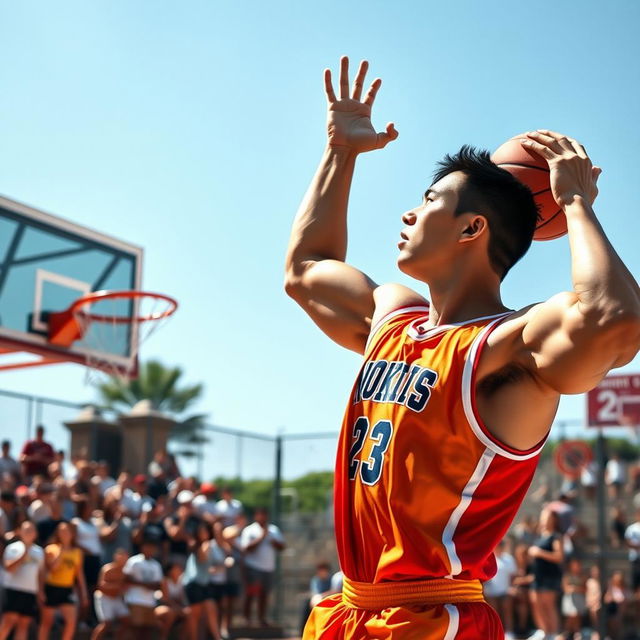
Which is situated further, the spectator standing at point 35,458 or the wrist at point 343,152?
the spectator standing at point 35,458

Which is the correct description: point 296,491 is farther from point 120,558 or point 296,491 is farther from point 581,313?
point 581,313

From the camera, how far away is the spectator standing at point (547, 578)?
14.2 metres

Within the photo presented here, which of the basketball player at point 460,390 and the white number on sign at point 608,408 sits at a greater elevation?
the white number on sign at point 608,408

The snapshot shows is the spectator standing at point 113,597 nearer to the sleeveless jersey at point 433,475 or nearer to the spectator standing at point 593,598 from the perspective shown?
the spectator standing at point 593,598

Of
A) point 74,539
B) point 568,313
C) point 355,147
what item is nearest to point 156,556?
point 74,539

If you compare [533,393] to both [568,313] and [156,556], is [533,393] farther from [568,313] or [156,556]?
[156,556]

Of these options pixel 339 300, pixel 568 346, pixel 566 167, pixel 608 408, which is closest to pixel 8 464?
pixel 608 408

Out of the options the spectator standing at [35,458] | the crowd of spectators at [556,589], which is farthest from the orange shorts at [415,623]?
the spectator standing at [35,458]

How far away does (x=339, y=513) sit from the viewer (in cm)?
301

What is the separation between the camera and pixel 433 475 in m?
2.81

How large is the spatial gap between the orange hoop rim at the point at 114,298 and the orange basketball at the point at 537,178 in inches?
412

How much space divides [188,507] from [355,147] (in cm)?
1143

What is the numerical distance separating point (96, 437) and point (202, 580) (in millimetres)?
4382

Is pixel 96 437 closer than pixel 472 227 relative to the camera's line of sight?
No
